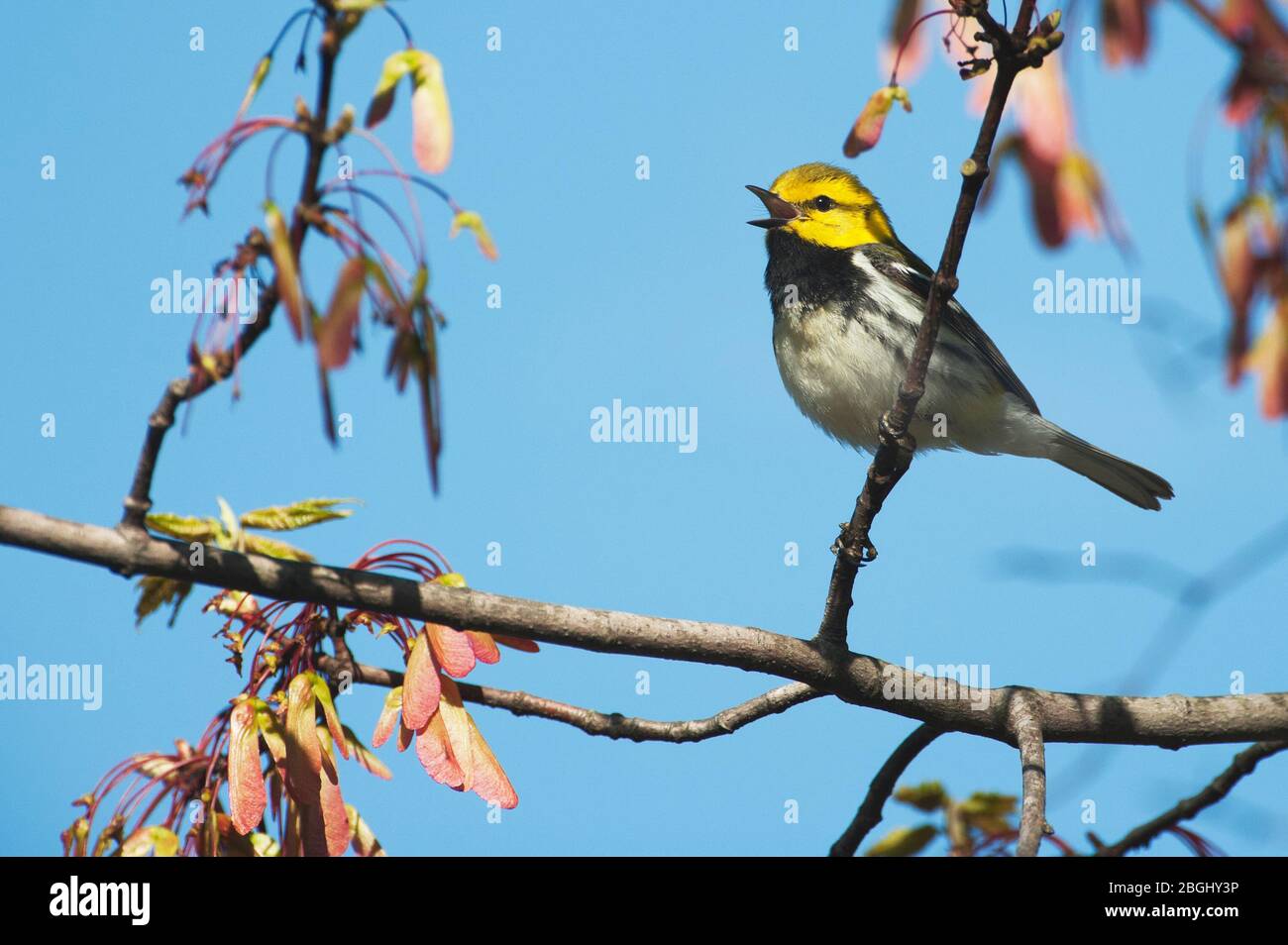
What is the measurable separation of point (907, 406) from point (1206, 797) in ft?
4.63

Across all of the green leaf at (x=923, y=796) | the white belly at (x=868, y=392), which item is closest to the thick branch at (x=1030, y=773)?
the green leaf at (x=923, y=796)

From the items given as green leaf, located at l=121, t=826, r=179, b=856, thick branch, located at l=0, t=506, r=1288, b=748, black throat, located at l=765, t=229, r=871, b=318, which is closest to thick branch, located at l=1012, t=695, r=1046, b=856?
thick branch, located at l=0, t=506, r=1288, b=748

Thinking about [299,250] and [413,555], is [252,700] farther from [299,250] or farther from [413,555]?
[299,250]

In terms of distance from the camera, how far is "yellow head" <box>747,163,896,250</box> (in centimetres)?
630

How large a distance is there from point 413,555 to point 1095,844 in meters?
2.01

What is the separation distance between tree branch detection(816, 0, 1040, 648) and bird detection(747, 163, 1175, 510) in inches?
77.5

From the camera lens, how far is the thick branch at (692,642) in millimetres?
2643

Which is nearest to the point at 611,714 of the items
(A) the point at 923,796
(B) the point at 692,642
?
(B) the point at 692,642

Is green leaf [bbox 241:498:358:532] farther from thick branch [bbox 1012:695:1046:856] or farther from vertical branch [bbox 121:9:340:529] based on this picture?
thick branch [bbox 1012:695:1046:856]

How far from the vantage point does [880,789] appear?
13.2ft

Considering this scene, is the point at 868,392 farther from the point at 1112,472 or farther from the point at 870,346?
the point at 1112,472

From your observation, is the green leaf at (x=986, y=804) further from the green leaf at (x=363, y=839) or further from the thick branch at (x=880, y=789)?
the green leaf at (x=363, y=839)

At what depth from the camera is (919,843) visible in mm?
3432

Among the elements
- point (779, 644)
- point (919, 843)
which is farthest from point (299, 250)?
point (919, 843)
